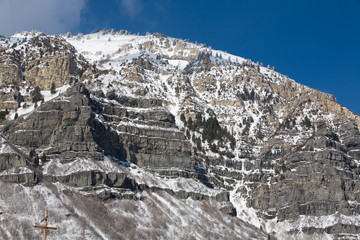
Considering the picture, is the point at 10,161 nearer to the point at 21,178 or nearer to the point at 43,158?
the point at 21,178

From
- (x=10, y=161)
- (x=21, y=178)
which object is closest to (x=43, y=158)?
(x=10, y=161)

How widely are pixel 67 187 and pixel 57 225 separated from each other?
923 inches

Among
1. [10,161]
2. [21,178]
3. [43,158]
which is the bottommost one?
[21,178]

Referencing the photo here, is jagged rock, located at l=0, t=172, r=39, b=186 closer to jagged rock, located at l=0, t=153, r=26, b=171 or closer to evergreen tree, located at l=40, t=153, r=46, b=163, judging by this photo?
jagged rock, located at l=0, t=153, r=26, b=171

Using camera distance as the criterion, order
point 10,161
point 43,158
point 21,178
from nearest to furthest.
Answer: point 21,178, point 10,161, point 43,158

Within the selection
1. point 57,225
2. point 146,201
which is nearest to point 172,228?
point 146,201

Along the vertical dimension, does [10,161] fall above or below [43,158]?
below

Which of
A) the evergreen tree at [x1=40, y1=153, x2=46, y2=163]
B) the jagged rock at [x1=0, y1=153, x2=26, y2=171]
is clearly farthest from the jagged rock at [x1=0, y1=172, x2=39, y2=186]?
the evergreen tree at [x1=40, y1=153, x2=46, y2=163]

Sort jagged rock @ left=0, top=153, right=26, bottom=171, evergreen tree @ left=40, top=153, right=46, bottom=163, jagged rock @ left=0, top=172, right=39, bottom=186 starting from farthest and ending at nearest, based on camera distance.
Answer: evergreen tree @ left=40, top=153, right=46, bottom=163 < jagged rock @ left=0, top=153, right=26, bottom=171 < jagged rock @ left=0, top=172, right=39, bottom=186

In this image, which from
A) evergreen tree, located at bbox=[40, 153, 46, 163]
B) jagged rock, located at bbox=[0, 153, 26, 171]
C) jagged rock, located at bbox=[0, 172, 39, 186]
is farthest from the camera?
evergreen tree, located at bbox=[40, 153, 46, 163]

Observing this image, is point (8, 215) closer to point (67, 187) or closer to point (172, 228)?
point (67, 187)

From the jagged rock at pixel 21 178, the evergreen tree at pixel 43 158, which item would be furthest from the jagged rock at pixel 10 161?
the evergreen tree at pixel 43 158

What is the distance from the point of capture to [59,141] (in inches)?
7771

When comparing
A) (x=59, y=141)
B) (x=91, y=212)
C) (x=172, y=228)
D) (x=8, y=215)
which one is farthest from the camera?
(x=59, y=141)
